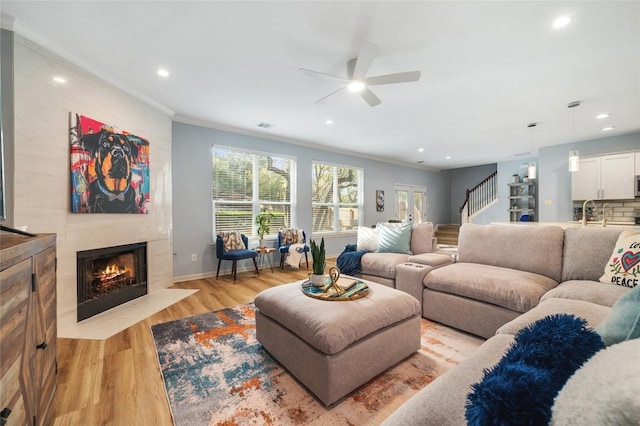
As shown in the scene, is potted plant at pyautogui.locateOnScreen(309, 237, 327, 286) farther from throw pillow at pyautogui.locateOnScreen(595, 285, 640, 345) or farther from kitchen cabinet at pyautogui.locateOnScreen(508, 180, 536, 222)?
kitchen cabinet at pyautogui.locateOnScreen(508, 180, 536, 222)

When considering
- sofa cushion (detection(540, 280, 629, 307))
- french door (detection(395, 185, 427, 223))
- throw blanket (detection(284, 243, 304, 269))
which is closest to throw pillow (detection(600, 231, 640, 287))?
sofa cushion (detection(540, 280, 629, 307))

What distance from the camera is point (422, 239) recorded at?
11.6ft

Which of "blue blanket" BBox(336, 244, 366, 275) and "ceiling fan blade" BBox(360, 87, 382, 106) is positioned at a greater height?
"ceiling fan blade" BBox(360, 87, 382, 106)

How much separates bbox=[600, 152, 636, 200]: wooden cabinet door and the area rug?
17.9 ft

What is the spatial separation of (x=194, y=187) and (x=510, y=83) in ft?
15.6

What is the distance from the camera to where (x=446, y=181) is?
32.8 ft

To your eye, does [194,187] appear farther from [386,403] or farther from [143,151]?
[386,403]

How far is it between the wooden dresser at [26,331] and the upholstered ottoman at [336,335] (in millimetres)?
1206

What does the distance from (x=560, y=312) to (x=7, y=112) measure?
4286 mm

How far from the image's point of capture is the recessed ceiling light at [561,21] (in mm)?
2010

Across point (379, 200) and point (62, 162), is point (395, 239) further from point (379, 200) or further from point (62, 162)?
point (379, 200)

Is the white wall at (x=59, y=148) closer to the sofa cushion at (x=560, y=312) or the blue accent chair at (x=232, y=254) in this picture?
the blue accent chair at (x=232, y=254)

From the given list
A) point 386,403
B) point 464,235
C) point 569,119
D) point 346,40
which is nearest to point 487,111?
point 569,119

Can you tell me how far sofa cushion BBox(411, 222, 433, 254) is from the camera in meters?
3.50
